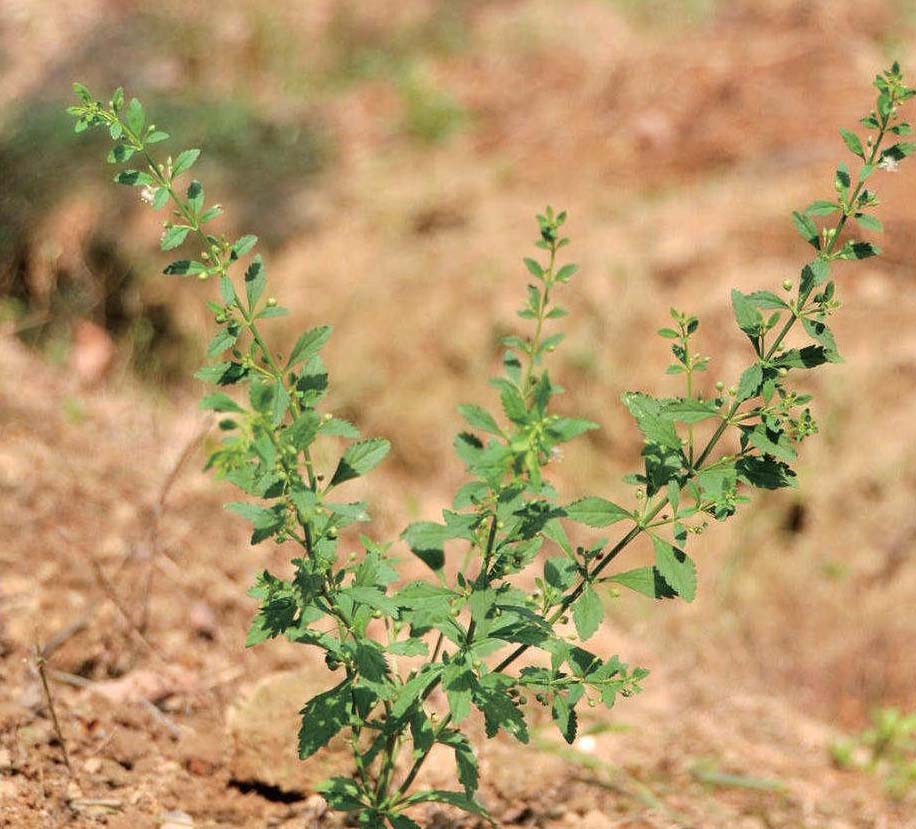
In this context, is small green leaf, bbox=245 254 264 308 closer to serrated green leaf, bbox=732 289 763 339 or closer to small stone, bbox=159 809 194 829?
serrated green leaf, bbox=732 289 763 339

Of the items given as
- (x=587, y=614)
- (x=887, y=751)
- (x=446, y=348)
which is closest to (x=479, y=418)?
(x=587, y=614)

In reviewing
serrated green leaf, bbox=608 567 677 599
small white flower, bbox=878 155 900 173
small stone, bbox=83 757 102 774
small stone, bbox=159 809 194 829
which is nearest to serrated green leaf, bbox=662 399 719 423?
serrated green leaf, bbox=608 567 677 599

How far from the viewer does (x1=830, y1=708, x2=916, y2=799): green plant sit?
3.04 meters

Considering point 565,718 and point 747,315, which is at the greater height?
point 747,315

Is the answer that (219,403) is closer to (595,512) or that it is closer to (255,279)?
(255,279)

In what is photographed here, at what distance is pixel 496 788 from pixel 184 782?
78 centimetres

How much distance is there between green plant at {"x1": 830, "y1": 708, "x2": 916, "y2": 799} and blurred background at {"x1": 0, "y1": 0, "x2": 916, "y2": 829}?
36 mm

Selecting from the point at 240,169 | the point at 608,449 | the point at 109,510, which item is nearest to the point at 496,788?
the point at 109,510

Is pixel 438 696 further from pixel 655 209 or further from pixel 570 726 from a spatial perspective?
pixel 655 209

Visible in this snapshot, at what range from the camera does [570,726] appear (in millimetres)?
1702

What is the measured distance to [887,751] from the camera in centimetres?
328

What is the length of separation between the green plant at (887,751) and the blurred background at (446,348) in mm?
36

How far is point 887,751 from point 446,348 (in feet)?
8.20

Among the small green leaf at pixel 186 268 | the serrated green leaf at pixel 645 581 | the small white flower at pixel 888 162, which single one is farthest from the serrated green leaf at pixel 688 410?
the small green leaf at pixel 186 268
